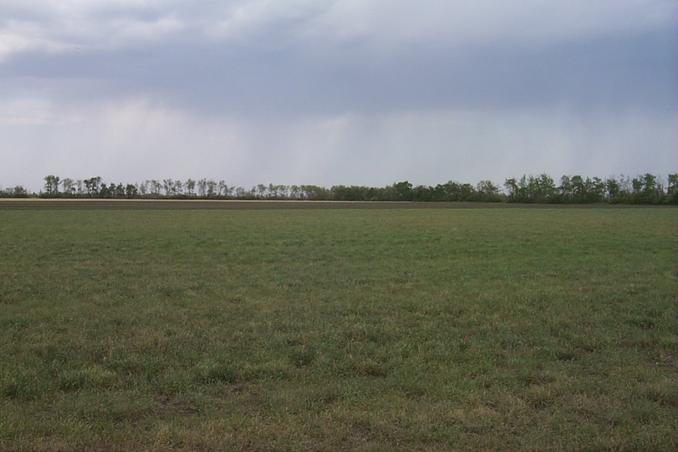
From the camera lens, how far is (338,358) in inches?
299

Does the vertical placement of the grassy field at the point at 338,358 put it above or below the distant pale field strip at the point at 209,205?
below

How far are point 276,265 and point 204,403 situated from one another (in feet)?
38.7

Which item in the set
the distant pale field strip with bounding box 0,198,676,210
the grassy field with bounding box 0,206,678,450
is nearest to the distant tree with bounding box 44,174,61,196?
the distant pale field strip with bounding box 0,198,676,210

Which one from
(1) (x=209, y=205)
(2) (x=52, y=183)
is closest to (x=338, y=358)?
(1) (x=209, y=205)

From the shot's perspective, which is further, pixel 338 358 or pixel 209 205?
pixel 209 205

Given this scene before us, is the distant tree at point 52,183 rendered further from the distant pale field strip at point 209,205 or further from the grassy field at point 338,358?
the grassy field at point 338,358

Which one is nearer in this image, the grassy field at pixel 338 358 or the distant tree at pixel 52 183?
the grassy field at pixel 338 358

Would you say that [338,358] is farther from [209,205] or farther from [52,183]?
[52,183]

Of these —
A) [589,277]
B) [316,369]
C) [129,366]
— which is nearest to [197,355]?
[129,366]

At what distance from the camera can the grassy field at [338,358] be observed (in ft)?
17.2

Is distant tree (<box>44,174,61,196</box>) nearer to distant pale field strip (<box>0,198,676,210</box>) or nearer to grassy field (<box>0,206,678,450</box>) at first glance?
distant pale field strip (<box>0,198,676,210</box>)

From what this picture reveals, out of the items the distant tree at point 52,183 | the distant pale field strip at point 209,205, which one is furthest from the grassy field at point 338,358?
the distant tree at point 52,183

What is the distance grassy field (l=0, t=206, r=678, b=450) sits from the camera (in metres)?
5.25

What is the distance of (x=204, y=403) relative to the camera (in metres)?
5.98
